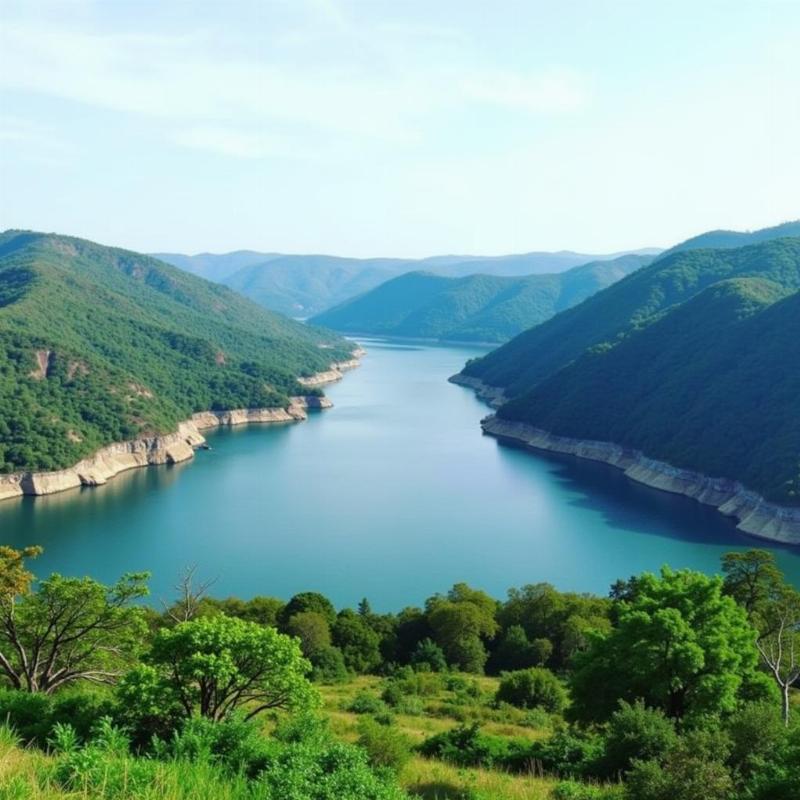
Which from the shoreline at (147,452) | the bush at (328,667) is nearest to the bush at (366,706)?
the bush at (328,667)

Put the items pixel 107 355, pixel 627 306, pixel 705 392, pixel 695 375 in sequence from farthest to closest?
pixel 627 306, pixel 107 355, pixel 695 375, pixel 705 392

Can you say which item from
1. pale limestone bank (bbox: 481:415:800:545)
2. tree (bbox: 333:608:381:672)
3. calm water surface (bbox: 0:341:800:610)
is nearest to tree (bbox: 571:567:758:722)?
tree (bbox: 333:608:381:672)

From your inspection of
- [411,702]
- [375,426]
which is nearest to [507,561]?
[411,702]

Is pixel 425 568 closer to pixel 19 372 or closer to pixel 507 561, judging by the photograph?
pixel 507 561

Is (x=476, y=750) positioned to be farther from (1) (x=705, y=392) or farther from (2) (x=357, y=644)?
(1) (x=705, y=392)

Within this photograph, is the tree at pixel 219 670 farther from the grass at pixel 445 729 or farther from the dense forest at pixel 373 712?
the grass at pixel 445 729

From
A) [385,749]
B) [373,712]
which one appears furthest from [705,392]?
[385,749]

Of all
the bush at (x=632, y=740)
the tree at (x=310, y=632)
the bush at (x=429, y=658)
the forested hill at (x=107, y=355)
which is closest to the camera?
the bush at (x=632, y=740)

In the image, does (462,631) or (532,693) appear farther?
(462,631)
